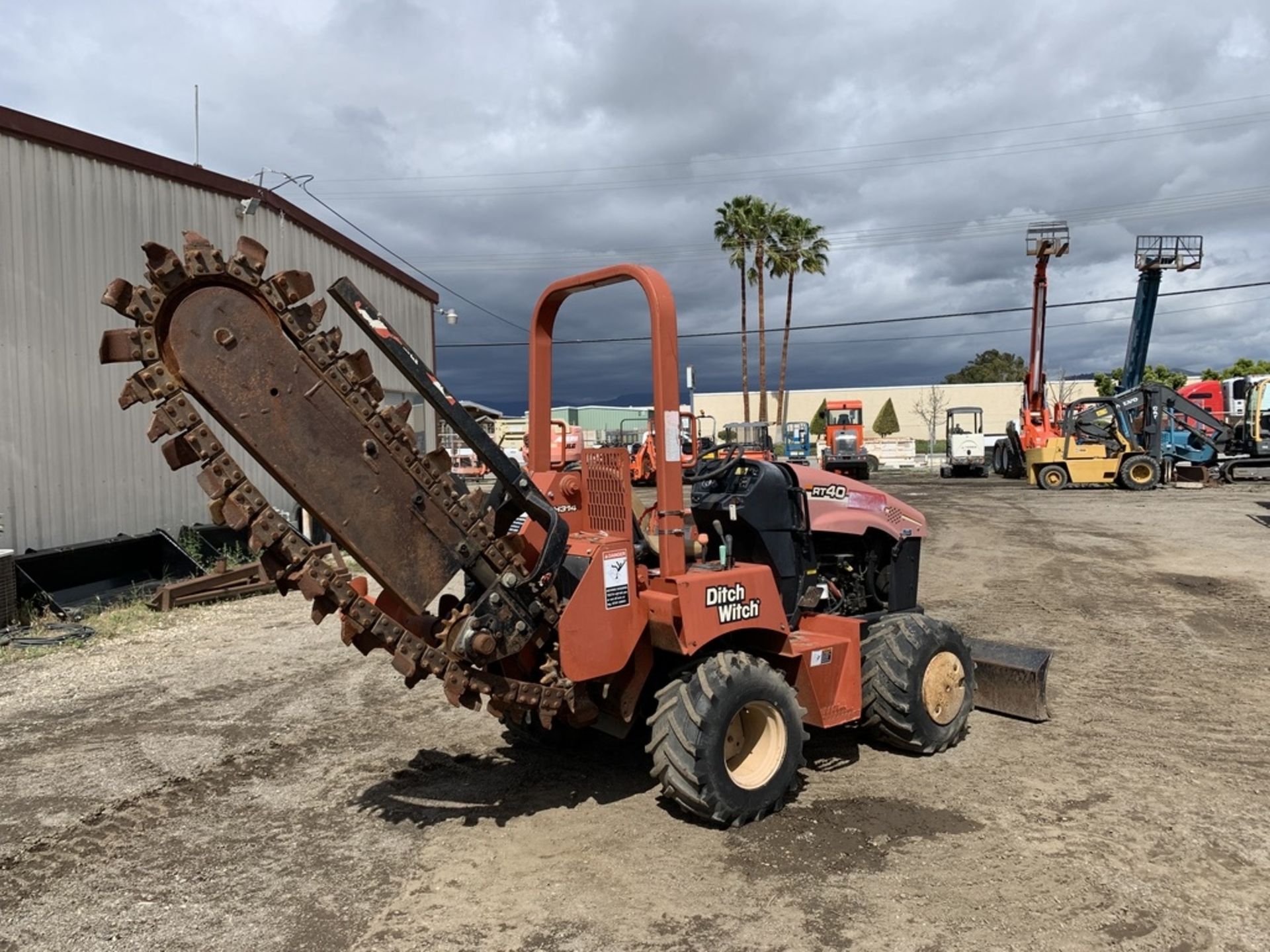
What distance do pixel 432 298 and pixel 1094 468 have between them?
17.7 metres

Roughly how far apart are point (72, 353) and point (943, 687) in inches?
421

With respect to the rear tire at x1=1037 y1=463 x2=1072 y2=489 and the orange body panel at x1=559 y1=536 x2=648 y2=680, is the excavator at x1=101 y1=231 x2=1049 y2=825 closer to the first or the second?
the orange body panel at x1=559 y1=536 x2=648 y2=680

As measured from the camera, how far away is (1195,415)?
2609cm

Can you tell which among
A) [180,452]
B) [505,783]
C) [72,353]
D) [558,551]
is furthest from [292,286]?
[72,353]

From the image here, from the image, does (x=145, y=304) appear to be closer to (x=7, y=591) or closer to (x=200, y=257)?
(x=200, y=257)

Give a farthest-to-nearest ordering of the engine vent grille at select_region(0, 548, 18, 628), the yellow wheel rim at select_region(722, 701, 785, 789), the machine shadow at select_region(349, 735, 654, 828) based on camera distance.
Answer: the engine vent grille at select_region(0, 548, 18, 628) < the machine shadow at select_region(349, 735, 654, 828) < the yellow wheel rim at select_region(722, 701, 785, 789)

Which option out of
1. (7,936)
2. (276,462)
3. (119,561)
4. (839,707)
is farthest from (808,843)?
(119,561)

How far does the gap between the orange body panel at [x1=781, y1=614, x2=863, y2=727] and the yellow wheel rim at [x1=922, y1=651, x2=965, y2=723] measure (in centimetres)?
48

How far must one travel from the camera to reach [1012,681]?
6.04 metres

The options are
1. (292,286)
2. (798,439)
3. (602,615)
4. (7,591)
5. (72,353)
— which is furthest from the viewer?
(798,439)

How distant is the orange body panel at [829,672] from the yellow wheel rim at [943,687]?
48 centimetres

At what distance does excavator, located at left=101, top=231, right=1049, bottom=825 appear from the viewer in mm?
3371

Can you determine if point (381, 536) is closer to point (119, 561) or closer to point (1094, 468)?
point (119, 561)

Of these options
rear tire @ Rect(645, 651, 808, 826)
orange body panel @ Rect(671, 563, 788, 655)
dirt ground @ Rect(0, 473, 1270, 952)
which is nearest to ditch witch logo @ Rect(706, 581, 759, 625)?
orange body panel @ Rect(671, 563, 788, 655)
